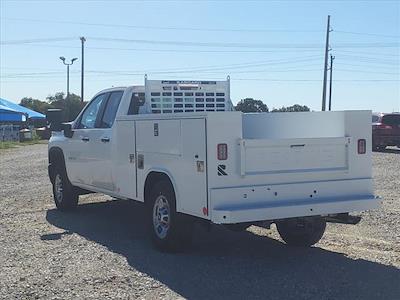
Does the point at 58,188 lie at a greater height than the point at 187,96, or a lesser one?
lesser

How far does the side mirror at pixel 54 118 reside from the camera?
11.0m

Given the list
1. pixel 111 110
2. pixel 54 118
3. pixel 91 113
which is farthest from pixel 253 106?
pixel 54 118

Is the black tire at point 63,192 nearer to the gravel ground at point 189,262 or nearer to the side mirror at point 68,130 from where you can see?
the gravel ground at point 189,262

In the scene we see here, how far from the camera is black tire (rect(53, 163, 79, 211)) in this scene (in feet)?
36.9

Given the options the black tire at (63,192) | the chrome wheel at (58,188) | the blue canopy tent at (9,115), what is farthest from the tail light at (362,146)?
the blue canopy tent at (9,115)

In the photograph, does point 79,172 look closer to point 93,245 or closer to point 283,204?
point 93,245

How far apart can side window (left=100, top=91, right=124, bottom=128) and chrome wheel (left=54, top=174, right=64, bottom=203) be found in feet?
6.90

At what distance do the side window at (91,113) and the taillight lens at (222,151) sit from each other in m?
3.69

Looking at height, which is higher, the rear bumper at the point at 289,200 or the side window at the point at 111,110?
the side window at the point at 111,110

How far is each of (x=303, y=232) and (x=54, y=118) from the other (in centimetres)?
510

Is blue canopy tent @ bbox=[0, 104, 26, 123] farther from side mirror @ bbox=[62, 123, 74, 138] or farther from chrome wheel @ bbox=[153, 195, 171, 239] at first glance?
chrome wheel @ bbox=[153, 195, 171, 239]

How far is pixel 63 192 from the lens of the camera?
37.2 ft

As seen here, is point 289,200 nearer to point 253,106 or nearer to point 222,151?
point 222,151

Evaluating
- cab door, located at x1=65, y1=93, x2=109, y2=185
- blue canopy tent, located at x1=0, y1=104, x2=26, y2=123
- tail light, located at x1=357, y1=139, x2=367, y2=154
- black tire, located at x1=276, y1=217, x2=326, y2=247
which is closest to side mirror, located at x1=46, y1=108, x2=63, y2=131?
cab door, located at x1=65, y1=93, x2=109, y2=185
